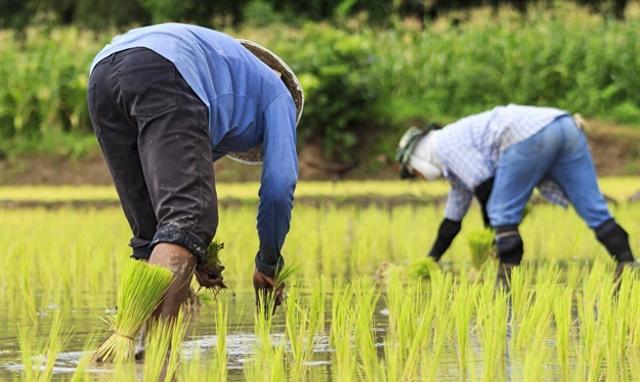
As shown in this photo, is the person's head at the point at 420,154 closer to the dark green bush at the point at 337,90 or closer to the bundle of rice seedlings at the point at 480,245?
the bundle of rice seedlings at the point at 480,245

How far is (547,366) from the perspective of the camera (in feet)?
14.3

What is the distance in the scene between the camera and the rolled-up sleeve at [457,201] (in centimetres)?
837

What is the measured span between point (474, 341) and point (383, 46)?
51.0 feet

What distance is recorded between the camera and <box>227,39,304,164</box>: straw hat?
16.2 ft

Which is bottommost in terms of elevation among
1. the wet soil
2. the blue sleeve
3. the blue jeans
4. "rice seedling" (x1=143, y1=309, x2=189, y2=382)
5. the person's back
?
the wet soil

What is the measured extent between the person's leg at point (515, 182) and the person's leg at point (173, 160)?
12.9ft

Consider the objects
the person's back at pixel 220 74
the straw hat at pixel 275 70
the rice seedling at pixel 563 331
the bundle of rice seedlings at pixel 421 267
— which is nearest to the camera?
the rice seedling at pixel 563 331

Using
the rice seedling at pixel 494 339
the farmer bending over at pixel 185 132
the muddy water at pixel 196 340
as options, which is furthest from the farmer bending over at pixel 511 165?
the farmer bending over at pixel 185 132

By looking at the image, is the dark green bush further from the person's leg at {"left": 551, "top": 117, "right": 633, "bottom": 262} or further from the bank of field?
the person's leg at {"left": 551, "top": 117, "right": 633, "bottom": 262}

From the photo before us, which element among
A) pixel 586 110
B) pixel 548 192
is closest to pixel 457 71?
pixel 586 110

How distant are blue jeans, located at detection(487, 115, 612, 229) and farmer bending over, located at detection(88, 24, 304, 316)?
10.8 ft

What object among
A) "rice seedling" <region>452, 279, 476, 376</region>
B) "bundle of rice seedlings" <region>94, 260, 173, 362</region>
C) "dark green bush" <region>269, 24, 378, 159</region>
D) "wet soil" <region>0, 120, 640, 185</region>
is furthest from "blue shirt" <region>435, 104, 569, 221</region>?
"dark green bush" <region>269, 24, 378, 159</region>

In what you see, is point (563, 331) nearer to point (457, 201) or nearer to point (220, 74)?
point (220, 74)

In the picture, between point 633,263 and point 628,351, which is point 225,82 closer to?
point 628,351
